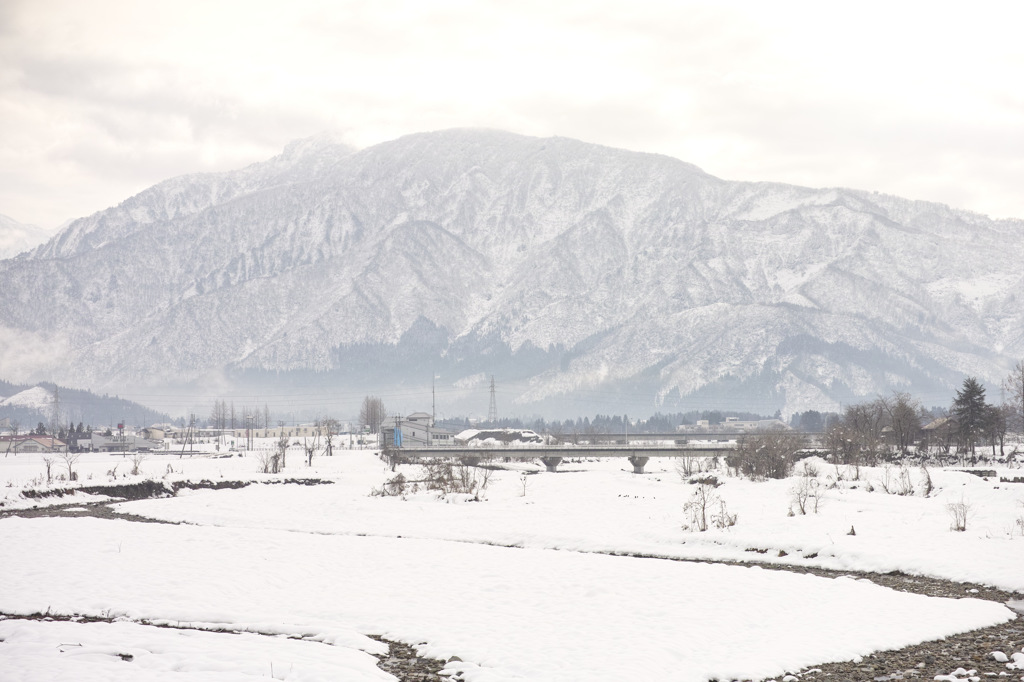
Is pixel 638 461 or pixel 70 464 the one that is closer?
pixel 70 464

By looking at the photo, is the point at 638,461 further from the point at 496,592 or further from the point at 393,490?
the point at 496,592

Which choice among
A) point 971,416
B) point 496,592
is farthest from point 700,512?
point 971,416

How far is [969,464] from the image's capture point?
116m

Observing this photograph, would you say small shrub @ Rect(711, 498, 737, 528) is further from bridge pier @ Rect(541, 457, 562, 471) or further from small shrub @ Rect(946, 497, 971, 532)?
bridge pier @ Rect(541, 457, 562, 471)

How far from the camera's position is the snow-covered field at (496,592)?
77.9 feet

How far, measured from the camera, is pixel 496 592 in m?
32.9

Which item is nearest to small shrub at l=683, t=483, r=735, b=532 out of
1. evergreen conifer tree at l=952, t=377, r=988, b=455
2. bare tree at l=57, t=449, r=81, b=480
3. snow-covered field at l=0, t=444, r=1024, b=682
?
snow-covered field at l=0, t=444, r=1024, b=682

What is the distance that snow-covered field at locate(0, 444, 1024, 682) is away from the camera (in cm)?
2375

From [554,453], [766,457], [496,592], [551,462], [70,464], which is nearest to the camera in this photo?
[496,592]

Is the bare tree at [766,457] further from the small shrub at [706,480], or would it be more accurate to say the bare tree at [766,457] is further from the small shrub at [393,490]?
the small shrub at [393,490]

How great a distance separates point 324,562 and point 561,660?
17.5 meters

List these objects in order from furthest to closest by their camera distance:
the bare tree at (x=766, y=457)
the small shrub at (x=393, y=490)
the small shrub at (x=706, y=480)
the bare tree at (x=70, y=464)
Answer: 1. the bare tree at (x=766, y=457)
2. the bare tree at (x=70, y=464)
3. the small shrub at (x=706, y=480)
4. the small shrub at (x=393, y=490)

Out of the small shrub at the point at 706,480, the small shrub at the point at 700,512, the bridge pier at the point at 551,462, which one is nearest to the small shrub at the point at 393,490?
the small shrub at the point at 700,512

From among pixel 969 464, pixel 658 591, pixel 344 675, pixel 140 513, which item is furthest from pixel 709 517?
→ pixel 969 464
